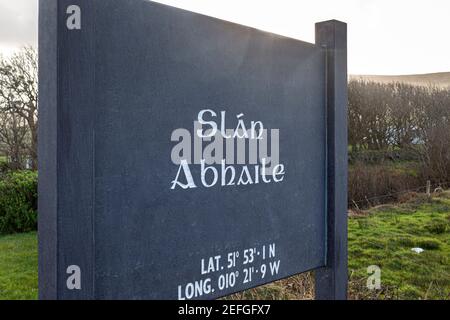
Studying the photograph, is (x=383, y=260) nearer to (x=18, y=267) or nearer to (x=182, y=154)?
(x=182, y=154)

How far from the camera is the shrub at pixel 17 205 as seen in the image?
7.77 m

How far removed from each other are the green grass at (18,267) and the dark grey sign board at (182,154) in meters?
3.33

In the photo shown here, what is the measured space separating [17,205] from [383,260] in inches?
221

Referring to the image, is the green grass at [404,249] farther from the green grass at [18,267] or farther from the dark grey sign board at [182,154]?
the green grass at [18,267]

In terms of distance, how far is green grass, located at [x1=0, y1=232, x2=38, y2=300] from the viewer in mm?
4969

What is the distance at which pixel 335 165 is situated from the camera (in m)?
2.78

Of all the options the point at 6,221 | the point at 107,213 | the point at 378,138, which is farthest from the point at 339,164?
the point at 378,138

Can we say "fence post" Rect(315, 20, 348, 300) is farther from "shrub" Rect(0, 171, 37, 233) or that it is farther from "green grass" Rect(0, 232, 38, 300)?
"shrub" Rect(0, 171, 37, 233)

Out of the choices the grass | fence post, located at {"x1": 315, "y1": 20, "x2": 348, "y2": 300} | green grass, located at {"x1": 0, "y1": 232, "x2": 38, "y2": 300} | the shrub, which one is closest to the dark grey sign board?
fence post, located at {"x1": 315, "y1": 20, "x2": 348, "y2": 300}

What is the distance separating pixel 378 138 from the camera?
12914 mm

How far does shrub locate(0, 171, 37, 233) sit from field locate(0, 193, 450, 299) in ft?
0.99

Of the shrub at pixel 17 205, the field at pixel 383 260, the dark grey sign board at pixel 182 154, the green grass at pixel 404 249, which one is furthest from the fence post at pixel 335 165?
the shrub at pixel 17 205
